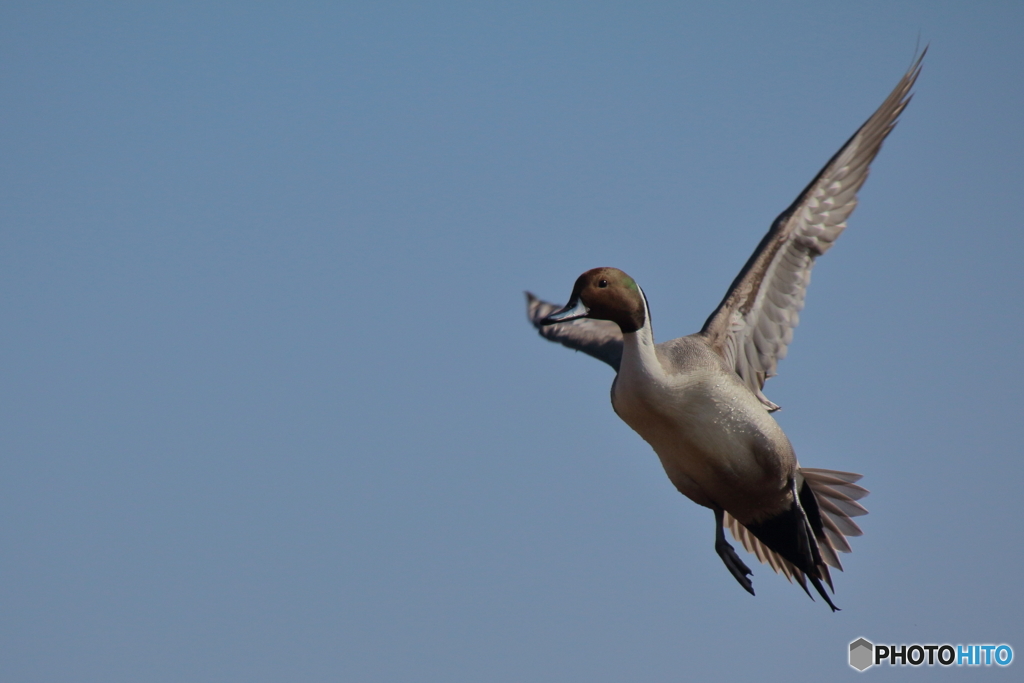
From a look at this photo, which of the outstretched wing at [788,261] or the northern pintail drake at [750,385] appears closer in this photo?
the northern pintail drake at [750,385]

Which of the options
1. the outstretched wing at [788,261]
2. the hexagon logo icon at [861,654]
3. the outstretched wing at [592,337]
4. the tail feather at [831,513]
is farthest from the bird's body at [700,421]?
the hexagon logo icon at [861,654]

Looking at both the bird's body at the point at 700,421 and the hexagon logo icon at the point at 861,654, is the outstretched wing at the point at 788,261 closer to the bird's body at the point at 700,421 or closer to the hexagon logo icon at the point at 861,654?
the bird's body at the point at 700,421

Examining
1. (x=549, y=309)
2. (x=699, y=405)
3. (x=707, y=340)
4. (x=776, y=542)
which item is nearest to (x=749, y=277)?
(x=707, y=340)

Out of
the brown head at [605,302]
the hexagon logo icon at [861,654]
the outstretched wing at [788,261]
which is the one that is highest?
the outstretched wing at [788,261]

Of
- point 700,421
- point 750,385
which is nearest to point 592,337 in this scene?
point 750,385

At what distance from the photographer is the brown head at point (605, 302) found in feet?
23.5

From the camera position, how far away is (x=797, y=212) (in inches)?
297

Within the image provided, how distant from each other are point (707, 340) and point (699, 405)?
645 mm

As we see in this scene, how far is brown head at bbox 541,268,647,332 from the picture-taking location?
23.5ft

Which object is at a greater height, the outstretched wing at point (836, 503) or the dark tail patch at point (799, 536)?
the outstretched wing at point (836, 503)

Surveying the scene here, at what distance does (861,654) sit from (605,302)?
4.15 meters

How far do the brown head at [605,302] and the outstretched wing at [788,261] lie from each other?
0.71 m

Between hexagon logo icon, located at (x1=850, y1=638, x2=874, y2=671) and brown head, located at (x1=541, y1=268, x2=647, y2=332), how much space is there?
3.79 meters

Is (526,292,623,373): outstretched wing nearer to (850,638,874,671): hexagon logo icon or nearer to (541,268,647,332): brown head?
(541,268,647,332): brown head
